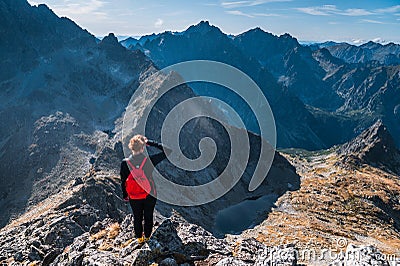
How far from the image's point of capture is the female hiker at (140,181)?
17.4 metres

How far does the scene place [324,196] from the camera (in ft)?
417

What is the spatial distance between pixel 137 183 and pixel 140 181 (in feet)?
0.68

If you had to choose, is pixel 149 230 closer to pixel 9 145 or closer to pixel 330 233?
pixel 330 233

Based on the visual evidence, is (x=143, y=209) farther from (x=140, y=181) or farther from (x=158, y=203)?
(x=158, y=203)

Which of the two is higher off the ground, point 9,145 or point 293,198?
point 9,145

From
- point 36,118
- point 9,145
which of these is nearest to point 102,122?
point 36,118

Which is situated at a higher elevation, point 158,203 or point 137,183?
point 137,183

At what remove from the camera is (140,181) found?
57.5 ft

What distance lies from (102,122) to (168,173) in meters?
82.4

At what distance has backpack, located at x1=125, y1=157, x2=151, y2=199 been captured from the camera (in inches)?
687

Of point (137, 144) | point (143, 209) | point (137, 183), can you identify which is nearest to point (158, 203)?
point (143, 209)

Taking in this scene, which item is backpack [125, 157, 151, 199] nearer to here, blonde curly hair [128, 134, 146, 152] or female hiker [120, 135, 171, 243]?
female hiker [120, 135, 171, 243]

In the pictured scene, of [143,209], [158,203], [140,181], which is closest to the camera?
[140,181]

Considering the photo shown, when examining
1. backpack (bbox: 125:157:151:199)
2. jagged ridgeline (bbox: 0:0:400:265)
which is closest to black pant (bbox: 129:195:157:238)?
backpack (bbox: 125:157:151:199)
